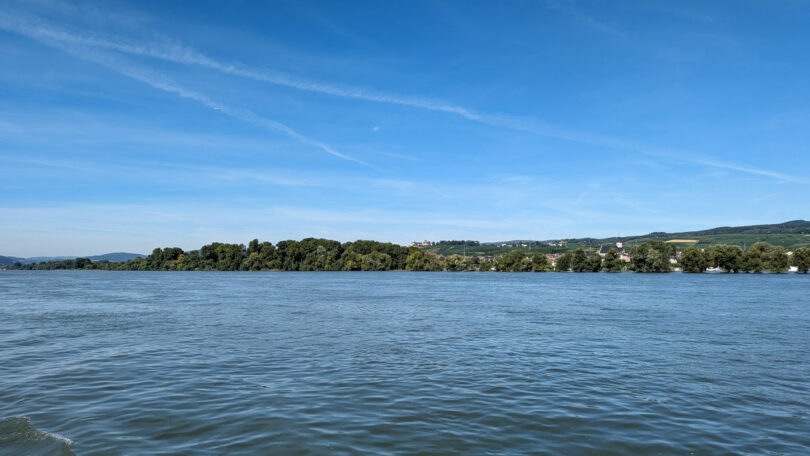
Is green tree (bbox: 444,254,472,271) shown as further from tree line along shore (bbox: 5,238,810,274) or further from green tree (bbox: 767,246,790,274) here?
green tree (bbox: 767,246,790,274)

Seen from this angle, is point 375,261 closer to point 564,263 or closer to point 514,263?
point 514,263

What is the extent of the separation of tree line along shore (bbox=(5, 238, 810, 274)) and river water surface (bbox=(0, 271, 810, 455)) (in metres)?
128

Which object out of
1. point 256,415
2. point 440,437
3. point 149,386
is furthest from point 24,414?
point 440,437

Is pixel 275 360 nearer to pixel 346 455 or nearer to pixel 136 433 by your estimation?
pixel 136 433

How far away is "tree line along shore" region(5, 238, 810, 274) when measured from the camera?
13765cm

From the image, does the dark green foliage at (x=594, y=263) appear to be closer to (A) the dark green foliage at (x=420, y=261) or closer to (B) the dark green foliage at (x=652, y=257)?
(B) the dark green foliage at (x=652, y=257)

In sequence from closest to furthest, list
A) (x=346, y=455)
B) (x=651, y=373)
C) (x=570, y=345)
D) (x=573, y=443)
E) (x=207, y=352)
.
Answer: (x=346, y=455) < (x=573, y=443) < (x=651, y=373) < (x=207, y=352) < (x=570, y=345)

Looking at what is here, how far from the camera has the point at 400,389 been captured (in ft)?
42.0

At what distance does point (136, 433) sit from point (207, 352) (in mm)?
8627

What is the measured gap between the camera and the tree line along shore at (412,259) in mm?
137650

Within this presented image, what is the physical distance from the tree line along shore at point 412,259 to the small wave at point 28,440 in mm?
150249

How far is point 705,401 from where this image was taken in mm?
12125

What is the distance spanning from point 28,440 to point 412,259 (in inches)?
6604

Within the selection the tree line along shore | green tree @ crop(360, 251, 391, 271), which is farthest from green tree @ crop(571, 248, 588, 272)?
green tree @ crop(360, 251, 391, 271)
